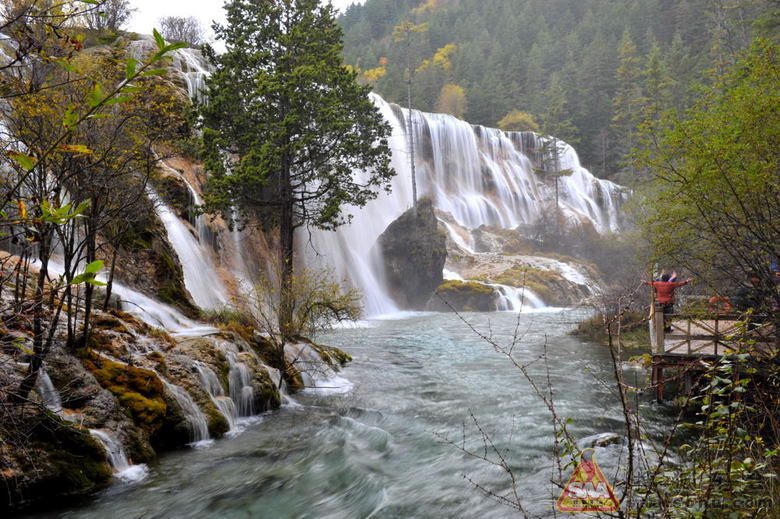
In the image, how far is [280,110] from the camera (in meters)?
19.4

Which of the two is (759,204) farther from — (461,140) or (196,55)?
(461,140)

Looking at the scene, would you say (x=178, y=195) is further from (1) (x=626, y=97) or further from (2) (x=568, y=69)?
(2) (x=568, y=69)

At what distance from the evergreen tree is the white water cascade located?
10.9m

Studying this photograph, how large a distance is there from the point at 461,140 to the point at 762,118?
45.0 m

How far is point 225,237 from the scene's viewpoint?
21422mm

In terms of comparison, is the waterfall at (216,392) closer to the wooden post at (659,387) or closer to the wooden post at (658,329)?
the wooden post at (658,329)

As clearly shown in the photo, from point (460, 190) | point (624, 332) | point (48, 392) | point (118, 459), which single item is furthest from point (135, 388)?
point (460, 190)

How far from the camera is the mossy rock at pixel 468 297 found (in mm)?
31547

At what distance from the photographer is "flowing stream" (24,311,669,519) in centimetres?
629

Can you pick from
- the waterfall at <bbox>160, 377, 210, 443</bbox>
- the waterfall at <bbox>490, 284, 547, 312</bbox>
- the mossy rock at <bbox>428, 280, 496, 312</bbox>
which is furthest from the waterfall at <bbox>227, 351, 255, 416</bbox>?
the waterfall at <bbox>490, 284, 547, 312</bbox>

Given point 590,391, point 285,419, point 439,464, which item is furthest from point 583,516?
point 590,391

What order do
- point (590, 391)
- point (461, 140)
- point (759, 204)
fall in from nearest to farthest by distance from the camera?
point (759, 204) < point (590, 391) < point (461, 140)

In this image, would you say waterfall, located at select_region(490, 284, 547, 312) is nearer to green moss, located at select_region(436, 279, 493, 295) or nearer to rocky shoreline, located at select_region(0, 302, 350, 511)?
green moss, located at select_region(436, 279, 493, 295)

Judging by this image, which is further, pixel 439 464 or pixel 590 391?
pixel 590 391
